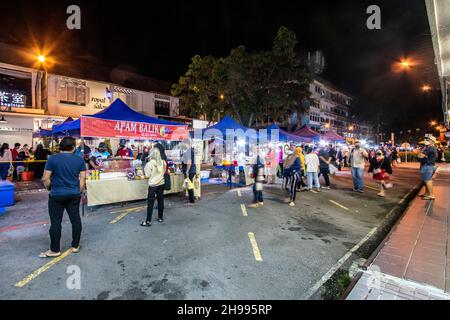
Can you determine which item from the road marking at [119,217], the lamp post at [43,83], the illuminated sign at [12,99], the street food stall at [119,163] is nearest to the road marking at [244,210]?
the street food stall at [119,163]

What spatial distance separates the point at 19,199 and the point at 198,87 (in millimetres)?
16424

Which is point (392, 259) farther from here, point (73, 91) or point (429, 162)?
point (73, 91)

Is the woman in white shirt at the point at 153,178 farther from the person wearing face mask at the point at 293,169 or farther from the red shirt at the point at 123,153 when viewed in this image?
the red shirt at the point at 123,153

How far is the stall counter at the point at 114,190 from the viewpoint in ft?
22.2

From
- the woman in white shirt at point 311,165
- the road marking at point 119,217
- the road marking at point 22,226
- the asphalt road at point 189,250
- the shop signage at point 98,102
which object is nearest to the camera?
the asphalt road at point 189,250

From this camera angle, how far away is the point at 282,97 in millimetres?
19953

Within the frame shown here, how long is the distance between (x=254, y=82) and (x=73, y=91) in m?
14.6

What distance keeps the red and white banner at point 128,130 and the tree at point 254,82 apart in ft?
39.5

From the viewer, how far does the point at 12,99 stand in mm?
16703

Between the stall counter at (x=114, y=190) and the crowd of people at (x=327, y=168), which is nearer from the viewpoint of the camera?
the stall counter at (x=114, y=190)

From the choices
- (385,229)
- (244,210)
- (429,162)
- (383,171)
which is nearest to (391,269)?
(385,229)

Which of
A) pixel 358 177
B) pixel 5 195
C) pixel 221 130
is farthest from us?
pixel 221 130

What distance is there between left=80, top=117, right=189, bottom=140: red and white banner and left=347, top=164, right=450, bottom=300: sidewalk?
6.98 metres
